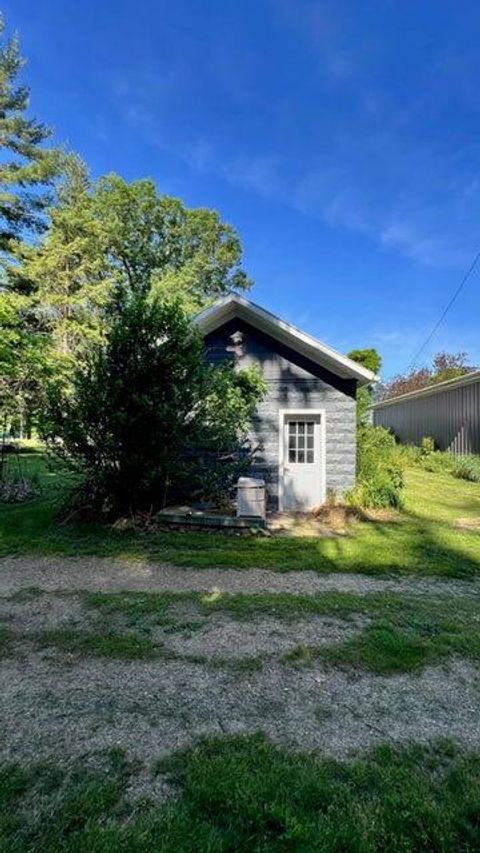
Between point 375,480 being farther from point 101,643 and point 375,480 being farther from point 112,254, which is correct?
point 112,254

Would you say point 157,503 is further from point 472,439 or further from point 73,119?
point 73,119

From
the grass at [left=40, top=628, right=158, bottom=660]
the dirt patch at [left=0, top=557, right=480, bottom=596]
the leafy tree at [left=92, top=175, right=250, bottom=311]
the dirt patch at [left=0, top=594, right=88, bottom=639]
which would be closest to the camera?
the grass at [left=40, top=628, right=158, bottom=660]

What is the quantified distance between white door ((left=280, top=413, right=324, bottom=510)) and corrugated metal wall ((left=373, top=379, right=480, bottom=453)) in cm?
865

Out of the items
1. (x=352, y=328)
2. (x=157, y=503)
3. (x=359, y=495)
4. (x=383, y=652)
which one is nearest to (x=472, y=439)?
(x=359, y=495)

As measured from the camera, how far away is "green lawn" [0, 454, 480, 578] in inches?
235

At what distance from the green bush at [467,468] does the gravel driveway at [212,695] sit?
12.1 meters

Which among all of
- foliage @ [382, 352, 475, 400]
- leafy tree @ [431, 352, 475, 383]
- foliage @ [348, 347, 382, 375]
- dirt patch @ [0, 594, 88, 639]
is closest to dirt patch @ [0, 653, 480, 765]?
dirt patch @ [0, 594, 88, 639]

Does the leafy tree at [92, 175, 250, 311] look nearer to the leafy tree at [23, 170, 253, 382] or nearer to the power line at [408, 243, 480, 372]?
the leafy tree at [23, 170, 253, 382]

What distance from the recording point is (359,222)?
20.2 metres

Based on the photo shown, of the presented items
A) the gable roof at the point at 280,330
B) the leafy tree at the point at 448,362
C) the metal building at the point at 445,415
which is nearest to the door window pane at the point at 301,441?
the gable roof at the point at 280,330

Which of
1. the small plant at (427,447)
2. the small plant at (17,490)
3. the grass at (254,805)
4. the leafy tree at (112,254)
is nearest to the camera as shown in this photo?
the grass at (254,805)

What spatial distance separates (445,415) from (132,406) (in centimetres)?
1516

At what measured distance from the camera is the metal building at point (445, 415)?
16.0 m

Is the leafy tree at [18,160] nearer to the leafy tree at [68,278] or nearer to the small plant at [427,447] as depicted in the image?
the leafy tree at [68,278]
